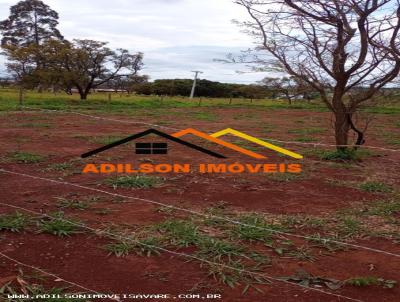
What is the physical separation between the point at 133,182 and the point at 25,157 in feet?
7.06

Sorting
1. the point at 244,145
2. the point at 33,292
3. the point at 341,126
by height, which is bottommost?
the point at 33,292

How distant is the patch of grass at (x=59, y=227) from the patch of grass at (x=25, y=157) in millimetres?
2753

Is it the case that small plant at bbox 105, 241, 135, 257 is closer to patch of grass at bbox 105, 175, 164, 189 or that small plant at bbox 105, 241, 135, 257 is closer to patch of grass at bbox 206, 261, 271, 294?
patch of grass at bbox 206, 261, 271, 294

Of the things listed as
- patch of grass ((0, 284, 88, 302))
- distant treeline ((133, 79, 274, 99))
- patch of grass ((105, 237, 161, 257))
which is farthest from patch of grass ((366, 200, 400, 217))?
distant treeline ((133, 79, 274, 99))

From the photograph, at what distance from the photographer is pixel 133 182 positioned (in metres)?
4.87

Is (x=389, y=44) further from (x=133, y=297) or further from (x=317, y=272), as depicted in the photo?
(x=133, y=297)

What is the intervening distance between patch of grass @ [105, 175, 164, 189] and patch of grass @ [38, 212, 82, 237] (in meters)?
1.28

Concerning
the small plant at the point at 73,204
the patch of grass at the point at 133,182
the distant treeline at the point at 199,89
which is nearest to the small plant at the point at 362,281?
the small plant at the point at 73,204

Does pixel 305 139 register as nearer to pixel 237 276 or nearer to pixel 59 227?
pixel 59 227

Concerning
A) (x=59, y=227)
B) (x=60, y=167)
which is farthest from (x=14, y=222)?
(x=60, y=167)

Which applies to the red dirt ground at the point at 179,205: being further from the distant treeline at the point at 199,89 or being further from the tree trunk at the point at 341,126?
the distant treeline at the point at 199,89

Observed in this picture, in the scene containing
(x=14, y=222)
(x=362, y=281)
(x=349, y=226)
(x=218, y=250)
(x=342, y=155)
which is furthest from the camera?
(x=342, y=155)

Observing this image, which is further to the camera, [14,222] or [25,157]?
[25,157]

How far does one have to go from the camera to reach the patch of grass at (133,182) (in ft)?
15.8
